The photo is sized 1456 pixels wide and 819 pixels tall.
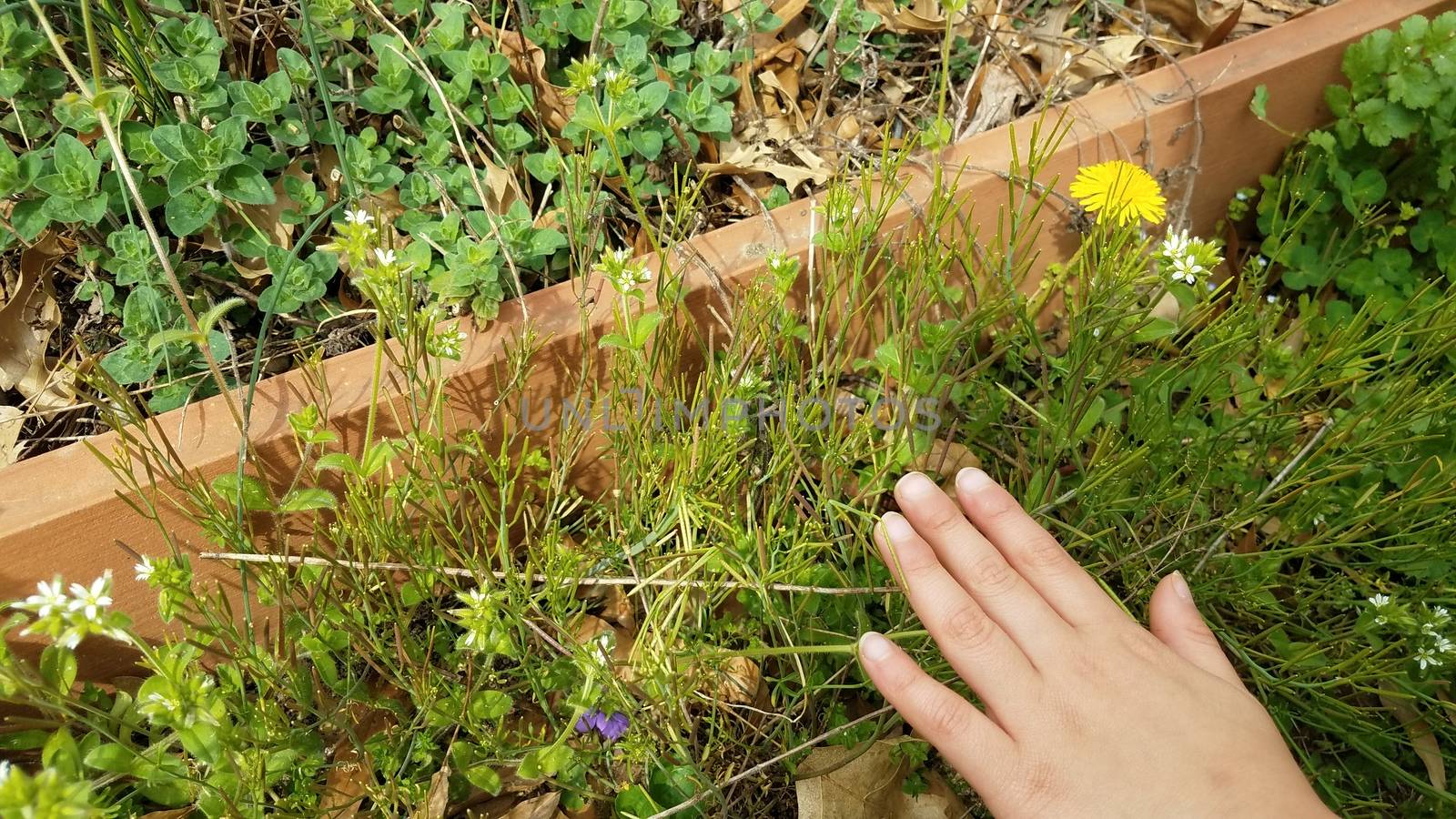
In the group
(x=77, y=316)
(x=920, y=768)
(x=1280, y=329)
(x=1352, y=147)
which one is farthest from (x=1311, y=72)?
(x=77, y=316)

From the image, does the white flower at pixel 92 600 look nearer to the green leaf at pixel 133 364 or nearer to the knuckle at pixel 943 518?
the green leaf at pixel 133 364

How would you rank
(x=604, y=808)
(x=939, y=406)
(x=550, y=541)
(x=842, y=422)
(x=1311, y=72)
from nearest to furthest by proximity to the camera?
1. (x=550, y=541)
2. (x=842, y=422)
3. (x=604, y=808)
4. (x=939, y=406)
5. (x=1311, y=72)

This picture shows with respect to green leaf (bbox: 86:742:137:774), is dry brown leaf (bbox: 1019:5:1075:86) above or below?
above

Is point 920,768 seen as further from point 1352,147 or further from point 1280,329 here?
point 1352,147

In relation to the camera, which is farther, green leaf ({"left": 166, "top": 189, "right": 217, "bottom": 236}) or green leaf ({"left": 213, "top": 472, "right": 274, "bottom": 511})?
green leaf ({"left": 166, "top": 189, "right": 217, "bottom": 236})

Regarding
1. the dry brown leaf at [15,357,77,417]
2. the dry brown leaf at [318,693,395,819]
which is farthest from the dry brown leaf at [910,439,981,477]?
the dry brown leaf at [15,357,77,417]

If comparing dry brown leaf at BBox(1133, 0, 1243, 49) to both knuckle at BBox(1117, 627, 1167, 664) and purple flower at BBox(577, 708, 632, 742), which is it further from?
purple flower at BBox(577, 708, 632, 742)

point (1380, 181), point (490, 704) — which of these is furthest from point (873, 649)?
point (1380, 181)
